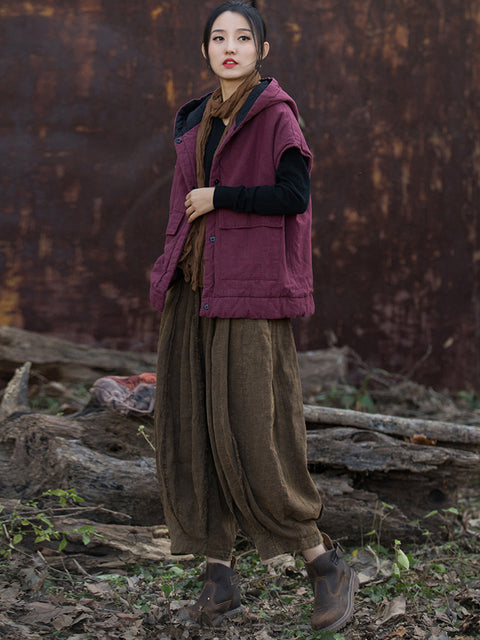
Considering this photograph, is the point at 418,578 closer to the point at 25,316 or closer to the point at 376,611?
the point at 376,611

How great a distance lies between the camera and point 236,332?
2.09 metres

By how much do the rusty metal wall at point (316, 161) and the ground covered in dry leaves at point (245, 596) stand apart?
178 cm

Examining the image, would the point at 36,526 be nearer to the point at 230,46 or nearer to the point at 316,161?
the point at 230,46

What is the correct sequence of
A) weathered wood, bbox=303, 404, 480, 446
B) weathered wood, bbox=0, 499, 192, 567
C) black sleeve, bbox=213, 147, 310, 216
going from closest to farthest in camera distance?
black sleeve, bbox=213, 147, 310, 216
weathered wood, bbox=0, 499, 192, 567
weathered wood, bbox=303, 404, 480, 446

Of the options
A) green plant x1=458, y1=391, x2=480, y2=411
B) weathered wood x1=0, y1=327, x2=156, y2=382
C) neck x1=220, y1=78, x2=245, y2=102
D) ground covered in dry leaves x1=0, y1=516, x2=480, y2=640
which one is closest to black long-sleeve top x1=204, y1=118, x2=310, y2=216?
neck x1=220, y1=78, x2=245, y2=102

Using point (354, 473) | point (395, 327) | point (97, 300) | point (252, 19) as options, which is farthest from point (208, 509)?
point (395, 327)

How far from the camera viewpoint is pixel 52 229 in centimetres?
407

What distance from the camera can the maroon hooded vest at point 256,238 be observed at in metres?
2.04

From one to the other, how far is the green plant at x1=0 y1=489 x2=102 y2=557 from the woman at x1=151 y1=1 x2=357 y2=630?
0.45 metres

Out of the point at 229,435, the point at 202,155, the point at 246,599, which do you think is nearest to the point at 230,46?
the point at 202,155

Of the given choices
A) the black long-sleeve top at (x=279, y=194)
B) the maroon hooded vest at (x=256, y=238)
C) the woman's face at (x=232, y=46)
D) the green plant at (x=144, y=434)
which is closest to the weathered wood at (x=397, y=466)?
the green plant at (x=144, y=434)

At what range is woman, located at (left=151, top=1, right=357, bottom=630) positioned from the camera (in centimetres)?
205

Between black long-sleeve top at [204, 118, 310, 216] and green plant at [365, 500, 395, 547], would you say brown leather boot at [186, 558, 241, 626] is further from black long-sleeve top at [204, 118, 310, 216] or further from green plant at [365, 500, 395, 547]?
black long-sleeve top at [204, 118, 310, 216]

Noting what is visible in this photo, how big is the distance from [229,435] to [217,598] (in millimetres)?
548
